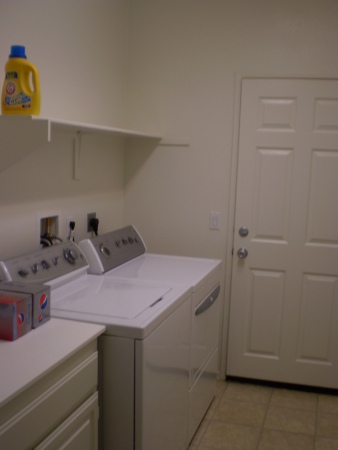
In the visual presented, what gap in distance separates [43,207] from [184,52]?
4.65 feet

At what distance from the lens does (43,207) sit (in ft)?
7.56

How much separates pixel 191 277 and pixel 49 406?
1129 millimetres

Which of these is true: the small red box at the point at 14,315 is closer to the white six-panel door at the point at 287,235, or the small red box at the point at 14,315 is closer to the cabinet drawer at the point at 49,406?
the cabinet drawer at the point at 49,406

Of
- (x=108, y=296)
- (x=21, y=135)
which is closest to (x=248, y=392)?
(x=108, y=296)

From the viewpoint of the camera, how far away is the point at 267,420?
2.81 m

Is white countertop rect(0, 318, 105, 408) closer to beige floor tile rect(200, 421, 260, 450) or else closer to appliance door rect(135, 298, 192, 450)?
appliance door rect(135, 298, 192, 450)

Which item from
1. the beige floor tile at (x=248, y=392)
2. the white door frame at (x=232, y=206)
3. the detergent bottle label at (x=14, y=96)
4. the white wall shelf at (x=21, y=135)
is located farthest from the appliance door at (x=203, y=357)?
the detergent bottle label at (x=14, y=96)

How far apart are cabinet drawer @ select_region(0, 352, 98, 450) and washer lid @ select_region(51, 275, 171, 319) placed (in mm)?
209

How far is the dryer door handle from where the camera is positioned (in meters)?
2.41

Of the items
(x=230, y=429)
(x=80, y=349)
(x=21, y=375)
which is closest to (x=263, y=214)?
(x=230, y=429)

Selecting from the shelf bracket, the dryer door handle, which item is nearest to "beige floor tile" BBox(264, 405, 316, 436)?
the dryer door handle

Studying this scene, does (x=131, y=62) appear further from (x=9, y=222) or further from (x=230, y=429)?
(x=230, y=429)

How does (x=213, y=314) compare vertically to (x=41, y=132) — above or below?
below

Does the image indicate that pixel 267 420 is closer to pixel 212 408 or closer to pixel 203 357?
pixel 212 408
